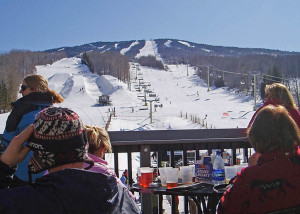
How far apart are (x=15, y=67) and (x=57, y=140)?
8884 centimetres

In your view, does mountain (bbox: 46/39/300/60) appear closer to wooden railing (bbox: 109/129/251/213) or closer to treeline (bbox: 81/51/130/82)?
treeline (bbox: 81/51/130/82)

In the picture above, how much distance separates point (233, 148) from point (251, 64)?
9406 cm

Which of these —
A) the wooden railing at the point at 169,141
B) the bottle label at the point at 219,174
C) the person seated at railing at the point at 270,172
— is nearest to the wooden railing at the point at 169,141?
the wooden railing at the point at 169,141

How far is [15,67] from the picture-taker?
83688 mm

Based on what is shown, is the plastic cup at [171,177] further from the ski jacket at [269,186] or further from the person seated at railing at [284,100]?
the person seated at railing at [284,100]

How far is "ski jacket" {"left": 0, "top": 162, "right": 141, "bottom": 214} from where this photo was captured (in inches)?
41.1

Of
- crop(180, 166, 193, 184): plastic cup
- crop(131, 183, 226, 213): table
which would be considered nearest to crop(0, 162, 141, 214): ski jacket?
crop(131, 183, 226, 213): table

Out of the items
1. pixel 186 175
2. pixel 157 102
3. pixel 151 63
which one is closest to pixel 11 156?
pixel 186 175

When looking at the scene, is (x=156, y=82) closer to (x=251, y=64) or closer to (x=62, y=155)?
(x=251, y=64)

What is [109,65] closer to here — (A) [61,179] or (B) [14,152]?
(B) [14,152]

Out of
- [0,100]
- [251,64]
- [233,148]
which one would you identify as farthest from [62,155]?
[251,64]

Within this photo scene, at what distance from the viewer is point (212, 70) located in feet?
315

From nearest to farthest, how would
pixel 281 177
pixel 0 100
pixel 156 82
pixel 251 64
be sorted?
1. pixel 281 177
2. pixel 0 100
3. pixel 156 82
4. pixel 251 64

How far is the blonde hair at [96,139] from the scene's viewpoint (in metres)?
1.99
